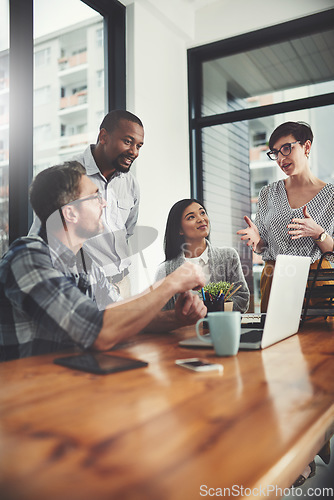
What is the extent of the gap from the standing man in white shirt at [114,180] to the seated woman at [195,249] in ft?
1.13

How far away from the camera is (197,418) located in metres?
0.61

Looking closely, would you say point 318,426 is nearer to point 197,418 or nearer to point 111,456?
point 197,418

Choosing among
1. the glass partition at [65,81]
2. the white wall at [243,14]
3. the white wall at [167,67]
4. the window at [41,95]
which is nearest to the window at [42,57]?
the glass partition at [65,81]

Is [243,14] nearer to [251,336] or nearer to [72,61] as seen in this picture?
[72,61]

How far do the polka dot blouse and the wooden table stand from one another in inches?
58.8

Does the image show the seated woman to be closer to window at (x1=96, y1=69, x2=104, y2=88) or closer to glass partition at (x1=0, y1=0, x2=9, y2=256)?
glass partition at (x1=0, y1=0, x2=9, y2=256)

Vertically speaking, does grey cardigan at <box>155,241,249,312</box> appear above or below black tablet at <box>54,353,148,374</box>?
above

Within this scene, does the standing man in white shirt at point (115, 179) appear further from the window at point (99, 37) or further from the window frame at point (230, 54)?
the window frame at point (230, 54)

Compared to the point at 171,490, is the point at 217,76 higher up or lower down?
higher up

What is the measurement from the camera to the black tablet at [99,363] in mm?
872

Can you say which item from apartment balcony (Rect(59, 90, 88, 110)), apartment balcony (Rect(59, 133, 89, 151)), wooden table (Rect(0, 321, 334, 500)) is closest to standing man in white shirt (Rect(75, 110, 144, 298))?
apartment balcony (Rect(59, 133, 89, 151))

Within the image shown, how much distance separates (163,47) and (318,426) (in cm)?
353

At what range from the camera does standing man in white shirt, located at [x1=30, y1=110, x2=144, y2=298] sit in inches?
107

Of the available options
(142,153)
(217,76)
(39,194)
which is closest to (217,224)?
(142,153)
